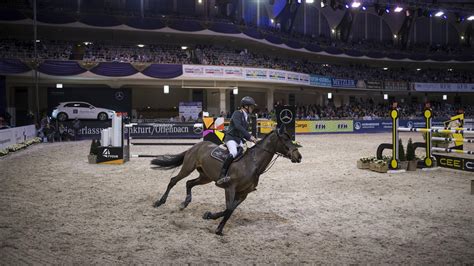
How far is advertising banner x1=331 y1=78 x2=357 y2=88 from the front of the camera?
139 ft

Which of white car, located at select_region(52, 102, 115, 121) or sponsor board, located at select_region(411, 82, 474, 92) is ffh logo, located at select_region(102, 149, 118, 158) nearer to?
white car, located at select_region(52, 102, 115, 121)

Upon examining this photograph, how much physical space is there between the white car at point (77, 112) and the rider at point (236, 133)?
78.9 feet

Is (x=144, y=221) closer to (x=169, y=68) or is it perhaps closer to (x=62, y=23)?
(x=169, y=68)

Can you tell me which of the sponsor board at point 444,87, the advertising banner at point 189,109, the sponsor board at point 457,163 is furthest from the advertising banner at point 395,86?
the sponsor board at point 457,163

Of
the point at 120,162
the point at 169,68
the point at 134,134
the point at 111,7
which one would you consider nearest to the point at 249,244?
the point at 120,162

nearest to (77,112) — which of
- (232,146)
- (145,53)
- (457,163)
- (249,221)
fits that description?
(145,53)

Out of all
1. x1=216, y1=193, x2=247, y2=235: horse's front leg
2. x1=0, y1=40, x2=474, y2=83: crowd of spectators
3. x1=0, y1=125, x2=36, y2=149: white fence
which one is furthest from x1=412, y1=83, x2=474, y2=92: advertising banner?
x1=216, y1=193, x2=247, y2=235: horse's front leg

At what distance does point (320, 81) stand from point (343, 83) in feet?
12.8

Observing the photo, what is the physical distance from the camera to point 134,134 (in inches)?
983

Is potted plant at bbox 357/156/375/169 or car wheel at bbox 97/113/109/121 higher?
car wheel at bbox 97/113/109/121

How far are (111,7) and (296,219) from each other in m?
37.3

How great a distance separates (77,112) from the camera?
92.7ft

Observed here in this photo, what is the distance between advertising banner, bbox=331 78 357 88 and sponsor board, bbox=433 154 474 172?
99.2 feet

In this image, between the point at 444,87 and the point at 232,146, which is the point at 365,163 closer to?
the point at 232,146
